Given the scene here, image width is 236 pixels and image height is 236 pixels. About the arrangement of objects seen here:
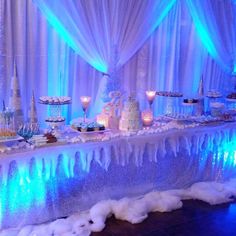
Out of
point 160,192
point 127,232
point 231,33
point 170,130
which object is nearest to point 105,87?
point 170,130

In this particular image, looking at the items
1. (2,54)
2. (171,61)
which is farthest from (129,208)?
(171,61)

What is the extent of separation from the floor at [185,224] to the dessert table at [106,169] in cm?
25

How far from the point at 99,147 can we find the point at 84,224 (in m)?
0.48

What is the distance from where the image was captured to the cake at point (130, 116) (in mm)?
2365

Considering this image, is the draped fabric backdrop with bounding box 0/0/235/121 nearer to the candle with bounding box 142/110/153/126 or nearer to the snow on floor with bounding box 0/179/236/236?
the candle with bounding box 142/110/153/126

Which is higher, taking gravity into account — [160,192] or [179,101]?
[179,101]

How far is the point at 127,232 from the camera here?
6.84 feet

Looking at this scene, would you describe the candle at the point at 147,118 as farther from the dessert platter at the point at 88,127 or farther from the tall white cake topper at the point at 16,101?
the tall white cake topper at the point at 16,101

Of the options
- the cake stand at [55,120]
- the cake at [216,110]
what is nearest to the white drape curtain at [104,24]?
the cake stand at [55,120]

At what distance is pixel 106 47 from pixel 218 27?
4.35ft

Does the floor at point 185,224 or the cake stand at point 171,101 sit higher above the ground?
the cake stand at point 171,101

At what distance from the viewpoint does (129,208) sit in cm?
228

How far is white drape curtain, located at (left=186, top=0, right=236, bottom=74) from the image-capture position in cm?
313

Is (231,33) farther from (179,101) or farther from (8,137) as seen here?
(8,137)
